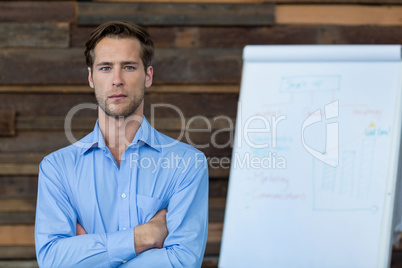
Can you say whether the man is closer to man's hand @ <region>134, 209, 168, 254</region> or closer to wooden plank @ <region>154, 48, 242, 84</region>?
man's hand @ <region>134, 209, 168, 254</region>

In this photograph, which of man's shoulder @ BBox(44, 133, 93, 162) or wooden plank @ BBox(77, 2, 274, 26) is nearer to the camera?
man's shoulder @ BBox(44, 133, 93, 162)

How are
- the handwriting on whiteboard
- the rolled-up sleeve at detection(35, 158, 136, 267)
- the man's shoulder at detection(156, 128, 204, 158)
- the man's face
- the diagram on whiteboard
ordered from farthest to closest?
1. the handwriting on whiteboard
2. the diagram on whiteboard
3. the man's shoulder at detection(156, 128, 204, 158)
4. the man's face
5. the rolled-up sleeve at detection(35, 158, 136, 267)

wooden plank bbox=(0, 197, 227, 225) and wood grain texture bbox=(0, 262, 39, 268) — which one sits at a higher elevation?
wooden plank bbox=(0, 197, 227, 225)

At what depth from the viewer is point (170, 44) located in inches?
126

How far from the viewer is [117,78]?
185cm

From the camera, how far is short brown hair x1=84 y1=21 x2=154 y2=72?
1.89 m

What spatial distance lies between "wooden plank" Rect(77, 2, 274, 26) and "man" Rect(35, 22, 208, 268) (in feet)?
4.18

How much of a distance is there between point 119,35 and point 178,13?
1382 millimetres

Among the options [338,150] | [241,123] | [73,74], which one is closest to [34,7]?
[73,74]

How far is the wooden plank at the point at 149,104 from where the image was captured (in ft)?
10.5

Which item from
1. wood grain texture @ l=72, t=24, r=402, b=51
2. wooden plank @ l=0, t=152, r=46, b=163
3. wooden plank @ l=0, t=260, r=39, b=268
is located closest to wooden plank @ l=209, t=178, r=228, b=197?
wood grain texture @ l=72, t=24, r=402, b=51

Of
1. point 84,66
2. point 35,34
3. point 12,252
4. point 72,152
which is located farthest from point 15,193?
point 72,152

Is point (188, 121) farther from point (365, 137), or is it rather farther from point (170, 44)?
point (365, 137)

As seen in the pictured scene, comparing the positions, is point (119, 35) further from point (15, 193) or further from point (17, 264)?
point (17, 264)
